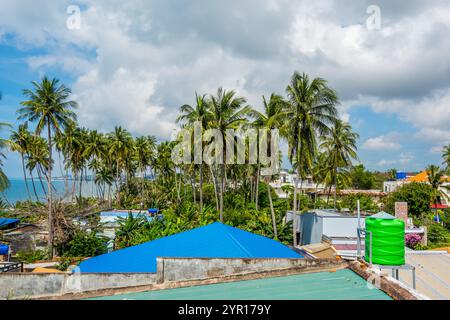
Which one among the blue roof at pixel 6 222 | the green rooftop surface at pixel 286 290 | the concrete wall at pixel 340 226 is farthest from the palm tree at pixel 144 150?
the green rooftop surface at pixel 286 290

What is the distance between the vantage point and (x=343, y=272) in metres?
7.30

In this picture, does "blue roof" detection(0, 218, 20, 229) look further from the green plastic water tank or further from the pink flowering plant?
the green plastic water tank

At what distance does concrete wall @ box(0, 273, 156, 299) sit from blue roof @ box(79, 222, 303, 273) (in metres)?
1.80

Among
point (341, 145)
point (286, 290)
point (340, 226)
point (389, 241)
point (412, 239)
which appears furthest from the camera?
point (341, 145)

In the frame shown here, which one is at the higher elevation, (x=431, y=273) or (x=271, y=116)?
(x=271, y=116)

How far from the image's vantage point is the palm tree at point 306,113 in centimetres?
2516

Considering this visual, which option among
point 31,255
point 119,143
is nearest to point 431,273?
point 31,255

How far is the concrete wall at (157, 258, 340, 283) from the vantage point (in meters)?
7.87

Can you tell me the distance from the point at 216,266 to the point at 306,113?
19.2 metres

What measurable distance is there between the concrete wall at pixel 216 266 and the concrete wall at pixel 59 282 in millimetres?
845

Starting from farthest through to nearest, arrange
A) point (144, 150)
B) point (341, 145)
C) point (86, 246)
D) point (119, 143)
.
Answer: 1. point (144, 150)
2. point (119, 143)
3. point (341, 145)
4. point (86, 246)

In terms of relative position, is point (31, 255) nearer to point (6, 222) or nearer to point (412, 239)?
point (6, 222)

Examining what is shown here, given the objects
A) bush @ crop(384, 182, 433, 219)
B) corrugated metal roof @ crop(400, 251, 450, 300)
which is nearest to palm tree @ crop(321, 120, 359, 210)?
bush @ crop(384, 182, 433, 219)

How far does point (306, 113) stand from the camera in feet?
83.3
